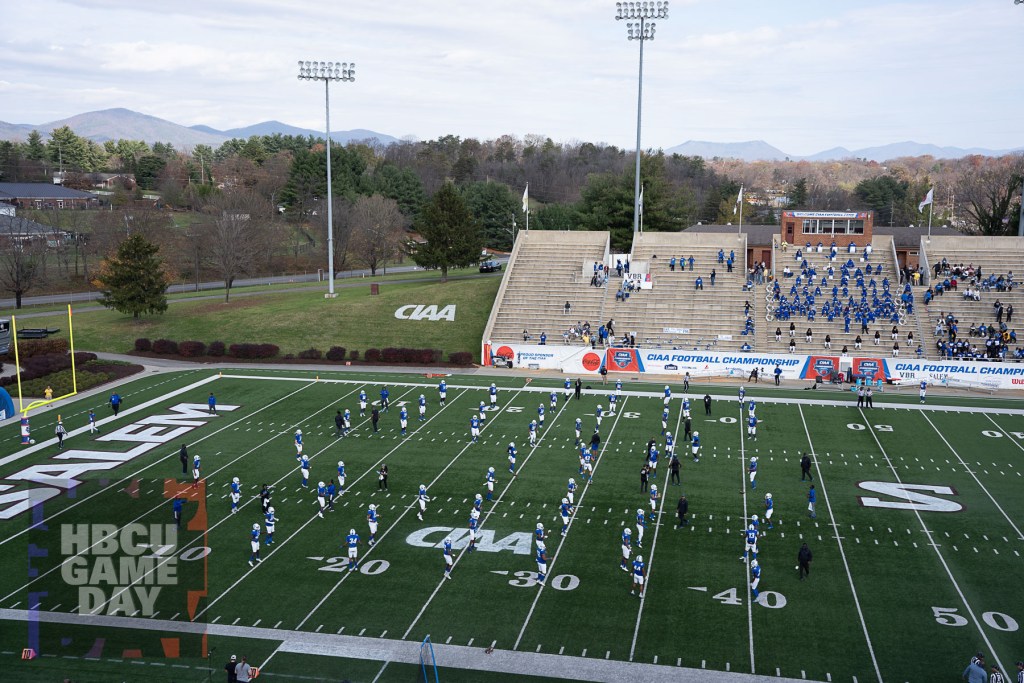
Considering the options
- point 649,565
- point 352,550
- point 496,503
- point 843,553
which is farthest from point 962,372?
point 352,550

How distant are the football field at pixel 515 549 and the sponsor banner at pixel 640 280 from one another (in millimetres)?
14898

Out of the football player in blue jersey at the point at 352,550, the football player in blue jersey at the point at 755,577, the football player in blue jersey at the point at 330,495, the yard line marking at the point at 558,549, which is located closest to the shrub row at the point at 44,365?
the football player in blue jersey at the point at 330,495

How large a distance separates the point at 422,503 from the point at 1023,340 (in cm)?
3195

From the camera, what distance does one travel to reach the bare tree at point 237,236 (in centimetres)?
5481

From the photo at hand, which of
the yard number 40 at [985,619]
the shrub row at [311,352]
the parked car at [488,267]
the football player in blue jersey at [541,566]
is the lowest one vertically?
the yard number 40 at [985,619]

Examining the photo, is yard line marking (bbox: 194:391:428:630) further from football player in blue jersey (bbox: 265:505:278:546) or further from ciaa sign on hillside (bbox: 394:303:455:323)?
ciaa sign on hillside (bbox: 394:303:455:323)

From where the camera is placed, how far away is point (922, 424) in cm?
3105

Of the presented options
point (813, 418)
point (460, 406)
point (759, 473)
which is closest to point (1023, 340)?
point (813, 418)

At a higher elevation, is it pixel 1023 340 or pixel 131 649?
pixel 1023 340

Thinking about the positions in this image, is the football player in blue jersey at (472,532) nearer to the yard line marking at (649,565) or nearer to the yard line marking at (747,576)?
the yard line marking at (649,565)

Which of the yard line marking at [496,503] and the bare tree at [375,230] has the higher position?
the bare tree at [375,230]

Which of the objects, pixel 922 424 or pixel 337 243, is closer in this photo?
pixel 922 424

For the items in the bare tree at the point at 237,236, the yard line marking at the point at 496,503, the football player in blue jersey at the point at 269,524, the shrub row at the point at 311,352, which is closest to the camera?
the yard line marking at the point at 496,503

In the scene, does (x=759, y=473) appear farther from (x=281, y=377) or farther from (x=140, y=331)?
(x=140, y=331)
